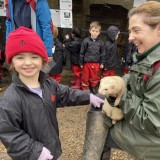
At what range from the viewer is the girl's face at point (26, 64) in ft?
A: 6.77

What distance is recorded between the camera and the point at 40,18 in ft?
12.0

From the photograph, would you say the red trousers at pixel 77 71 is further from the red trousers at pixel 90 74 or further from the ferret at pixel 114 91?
the ferret at pixel 114 91

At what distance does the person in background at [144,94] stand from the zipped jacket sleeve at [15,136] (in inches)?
24.7

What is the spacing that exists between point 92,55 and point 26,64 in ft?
11.4

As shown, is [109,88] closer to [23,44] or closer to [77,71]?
[23,44]

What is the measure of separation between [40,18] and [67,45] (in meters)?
2.23

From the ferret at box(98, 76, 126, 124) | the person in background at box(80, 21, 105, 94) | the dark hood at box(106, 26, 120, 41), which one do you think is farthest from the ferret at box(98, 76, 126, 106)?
the dark hood at box(106, 26, 120, 41)

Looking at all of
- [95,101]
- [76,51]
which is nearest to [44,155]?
[95,101]

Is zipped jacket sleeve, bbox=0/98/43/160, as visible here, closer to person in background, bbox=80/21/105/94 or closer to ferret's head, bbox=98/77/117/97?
ferret's head, bbox=98/77/117/97

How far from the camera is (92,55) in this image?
5.45 metres

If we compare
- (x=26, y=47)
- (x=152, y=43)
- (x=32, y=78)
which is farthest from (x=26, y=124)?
(x=152, y=43)

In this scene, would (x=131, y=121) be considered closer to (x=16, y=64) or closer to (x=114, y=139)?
(x=114, y=139)

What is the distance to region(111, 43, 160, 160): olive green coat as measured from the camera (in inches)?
70.2

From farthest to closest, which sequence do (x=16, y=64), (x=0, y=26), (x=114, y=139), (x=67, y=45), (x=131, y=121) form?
(x=0, y=26) < (x=67, y=45) < (x=114, y=139) < (x=16, y=64) < (x=131, y=121)
